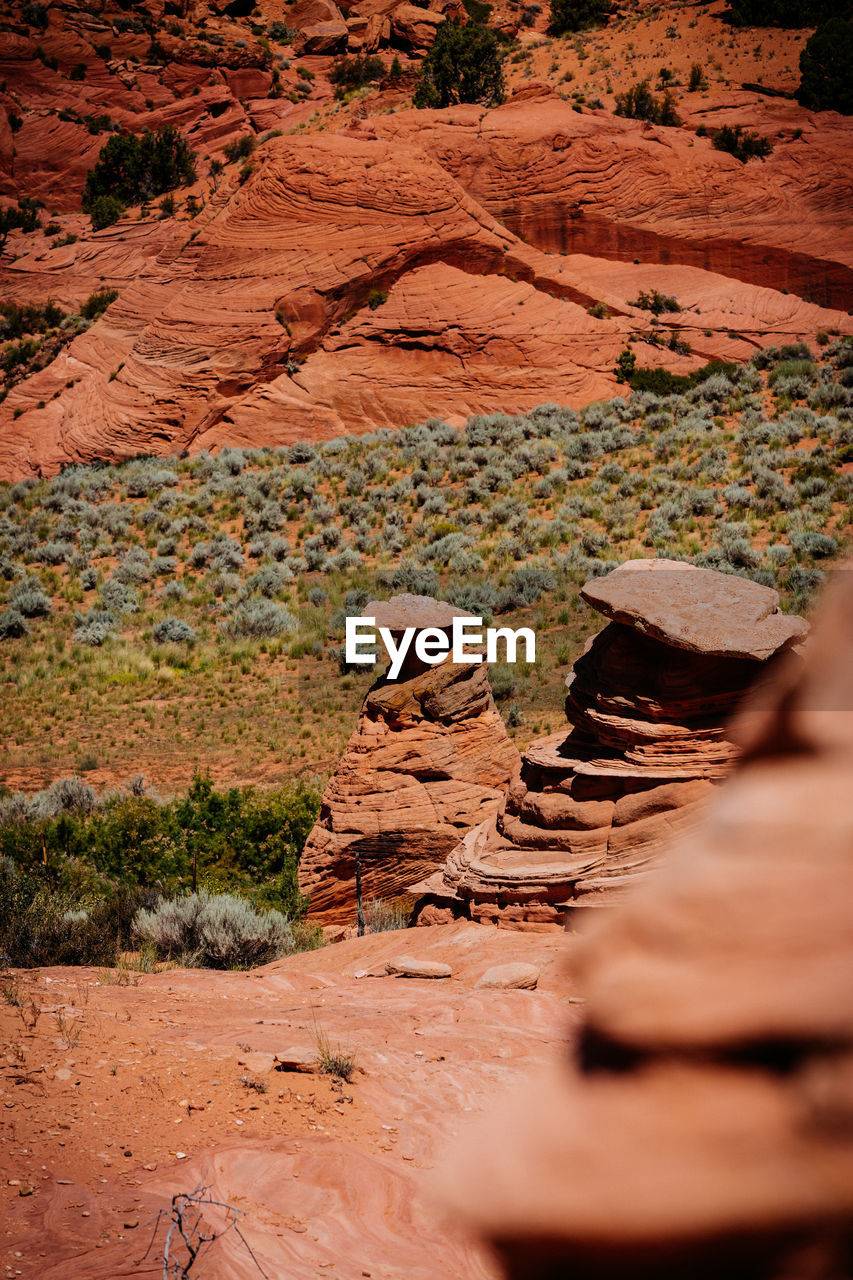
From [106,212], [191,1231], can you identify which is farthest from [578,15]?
[191,1231]

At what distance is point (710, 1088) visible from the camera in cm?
89

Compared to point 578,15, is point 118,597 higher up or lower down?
lower down

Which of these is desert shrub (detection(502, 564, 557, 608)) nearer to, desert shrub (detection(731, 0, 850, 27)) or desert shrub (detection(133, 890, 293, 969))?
desert shrub (detection(133, 890, 293, 969))

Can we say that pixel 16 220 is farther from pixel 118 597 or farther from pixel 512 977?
pixel 512 977

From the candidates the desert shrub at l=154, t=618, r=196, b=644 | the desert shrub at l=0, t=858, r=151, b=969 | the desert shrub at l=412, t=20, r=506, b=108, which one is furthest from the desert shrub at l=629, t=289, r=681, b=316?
the desert shrub at l=0, t=858, r=151, b=969

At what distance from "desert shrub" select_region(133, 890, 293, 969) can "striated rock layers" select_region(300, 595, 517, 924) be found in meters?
1.43

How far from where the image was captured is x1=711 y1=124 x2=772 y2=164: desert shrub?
37.6 m

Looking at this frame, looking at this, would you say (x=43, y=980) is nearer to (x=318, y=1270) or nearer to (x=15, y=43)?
(x=318, y=1270)

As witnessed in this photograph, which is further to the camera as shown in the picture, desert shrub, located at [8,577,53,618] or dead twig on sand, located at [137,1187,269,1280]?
desert shrub, located at [8,577,53,618]

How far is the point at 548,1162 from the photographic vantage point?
3.01ft

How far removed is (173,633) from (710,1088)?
22.1m

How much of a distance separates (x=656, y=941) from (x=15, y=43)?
71605 millimetres

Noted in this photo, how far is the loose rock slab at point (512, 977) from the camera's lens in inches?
255

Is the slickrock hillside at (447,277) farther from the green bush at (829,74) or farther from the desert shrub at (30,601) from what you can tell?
the desert shrub at (30,601)
